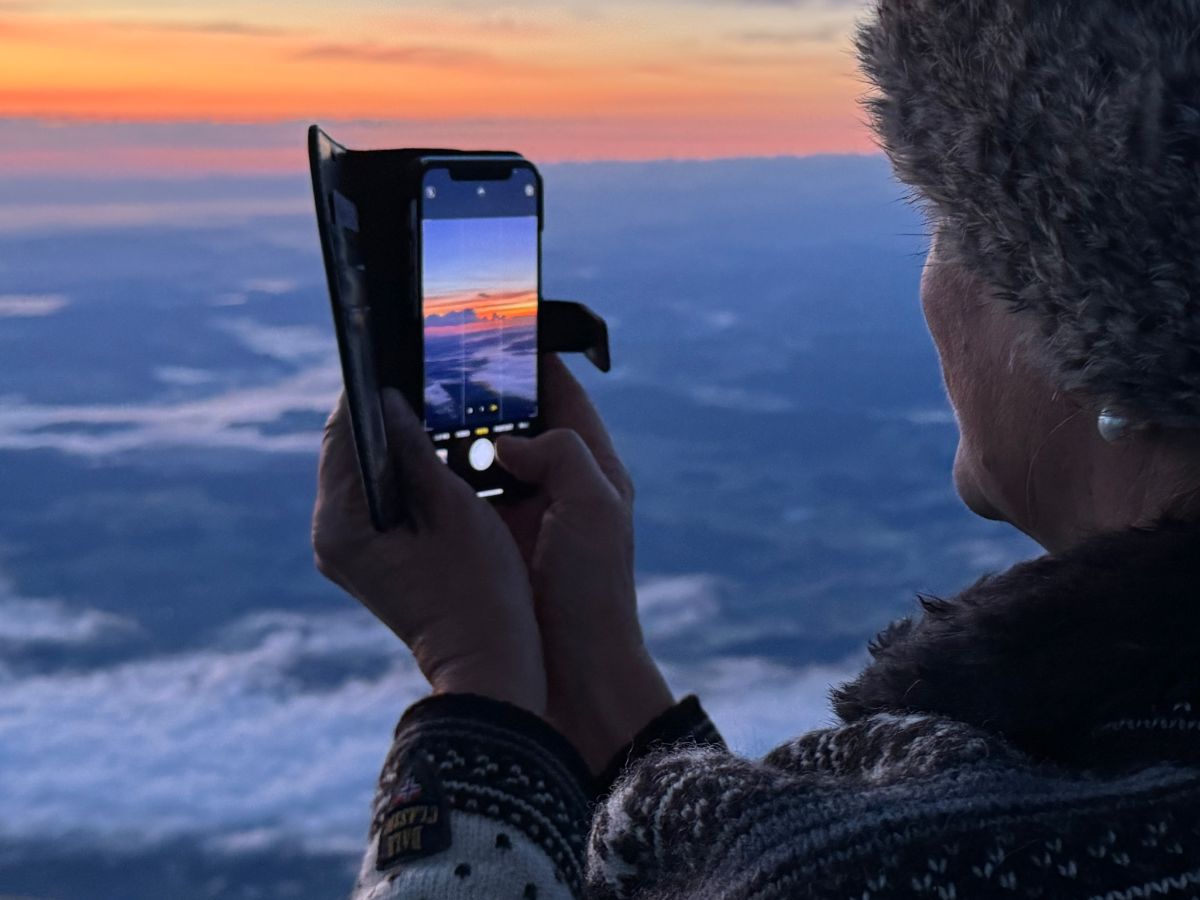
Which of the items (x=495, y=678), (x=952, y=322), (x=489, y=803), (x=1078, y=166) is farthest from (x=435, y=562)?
(x=1078, y=166)

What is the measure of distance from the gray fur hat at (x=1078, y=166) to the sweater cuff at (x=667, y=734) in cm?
46

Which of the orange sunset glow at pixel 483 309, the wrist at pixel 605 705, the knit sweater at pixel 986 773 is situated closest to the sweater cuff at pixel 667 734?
the wrist at pixel 605 705

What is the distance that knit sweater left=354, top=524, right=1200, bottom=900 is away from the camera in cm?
60

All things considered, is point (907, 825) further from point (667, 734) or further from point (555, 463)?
point (555, 463)

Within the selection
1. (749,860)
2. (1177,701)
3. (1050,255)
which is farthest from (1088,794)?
(1050,255)

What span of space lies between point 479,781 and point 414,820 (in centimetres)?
5

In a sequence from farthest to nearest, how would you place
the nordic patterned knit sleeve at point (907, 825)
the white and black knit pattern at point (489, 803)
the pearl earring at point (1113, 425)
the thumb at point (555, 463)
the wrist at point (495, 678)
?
1. the thumb at point (555, 463)
2. the wrist at point (495, 678)
3. the white and black knit pattern at point (489, 803)
4. the pearl earring at point (1113, 425)
5. the nordic patterned knit sleeve at point (907, 825)

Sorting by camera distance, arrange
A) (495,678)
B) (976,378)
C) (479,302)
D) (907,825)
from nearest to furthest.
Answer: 1. (907,825)
2. (976,378)
3. (495,678)
4. (479,302)

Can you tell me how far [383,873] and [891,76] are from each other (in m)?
0.62

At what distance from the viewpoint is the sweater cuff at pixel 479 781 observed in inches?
34.4

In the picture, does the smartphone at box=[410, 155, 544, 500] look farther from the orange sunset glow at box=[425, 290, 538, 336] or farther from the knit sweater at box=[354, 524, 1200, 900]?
the knit sweater at box=[354, 524, 1200, 900]

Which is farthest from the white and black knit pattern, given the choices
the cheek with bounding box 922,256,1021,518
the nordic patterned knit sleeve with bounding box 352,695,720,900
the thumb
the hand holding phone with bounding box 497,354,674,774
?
the cheek with bounding box 922,256,1021,518

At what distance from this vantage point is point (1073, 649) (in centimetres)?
66

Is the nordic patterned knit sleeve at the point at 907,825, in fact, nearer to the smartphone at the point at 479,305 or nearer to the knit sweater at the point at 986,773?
the knit sweater at the point at 986,773
